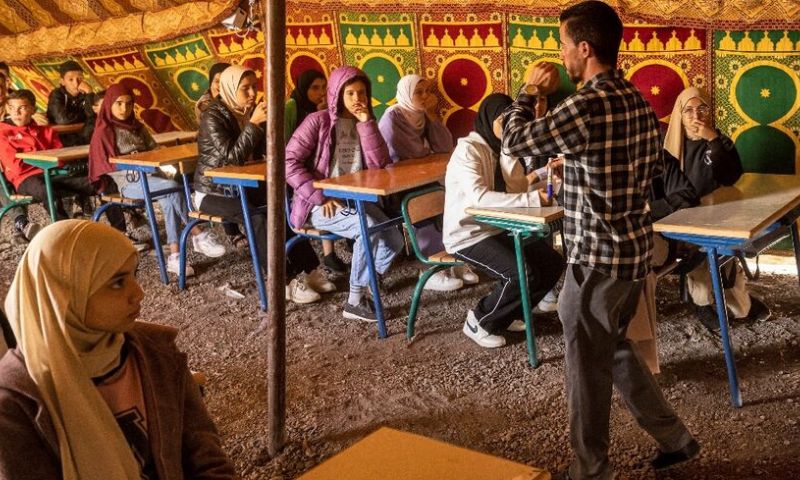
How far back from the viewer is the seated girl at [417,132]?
514 centimetres

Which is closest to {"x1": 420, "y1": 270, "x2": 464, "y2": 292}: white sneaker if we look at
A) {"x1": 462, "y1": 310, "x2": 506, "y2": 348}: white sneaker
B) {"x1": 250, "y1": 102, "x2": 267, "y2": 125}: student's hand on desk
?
{"x1": 462, "y1": 310, "x2": 506, "y2": 348}: white sneaker

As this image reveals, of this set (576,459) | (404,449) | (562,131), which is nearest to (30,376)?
(404,449)

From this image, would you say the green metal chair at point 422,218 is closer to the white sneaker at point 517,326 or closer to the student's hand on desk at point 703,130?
the white sneaker at point 517,326

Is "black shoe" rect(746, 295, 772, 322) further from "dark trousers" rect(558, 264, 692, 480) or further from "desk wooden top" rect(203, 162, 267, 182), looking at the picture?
"desk wooden top" rect(203, 162, 267, 182)

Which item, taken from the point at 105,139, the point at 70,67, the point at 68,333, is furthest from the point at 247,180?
the point at 70,67

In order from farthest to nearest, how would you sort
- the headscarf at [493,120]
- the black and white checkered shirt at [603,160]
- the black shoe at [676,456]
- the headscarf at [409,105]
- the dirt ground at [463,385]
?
1. the headscarf at [409,105]
2. the headscarf at [493,120]
3. the dirt ground at [463,385]
4. the black shoe at [676,456]
5. the black and white checkered shirt at [603,160]

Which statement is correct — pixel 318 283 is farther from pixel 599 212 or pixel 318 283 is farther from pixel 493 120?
pixel 599 212

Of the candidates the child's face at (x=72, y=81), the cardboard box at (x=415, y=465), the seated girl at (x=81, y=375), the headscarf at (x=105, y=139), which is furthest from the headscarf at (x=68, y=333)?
the child's face at (x=72, y=81)

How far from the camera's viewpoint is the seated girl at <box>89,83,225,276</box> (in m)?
5.70

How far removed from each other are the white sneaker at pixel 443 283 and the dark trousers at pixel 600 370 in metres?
2.27

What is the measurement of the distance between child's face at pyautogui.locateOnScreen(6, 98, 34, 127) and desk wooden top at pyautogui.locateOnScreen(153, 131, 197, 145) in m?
0.98

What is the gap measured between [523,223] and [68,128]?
4852mm

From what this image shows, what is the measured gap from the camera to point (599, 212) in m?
2.58

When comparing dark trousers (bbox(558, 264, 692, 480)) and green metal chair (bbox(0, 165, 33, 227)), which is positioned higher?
green metal chair (bbox(0, 165, 33, 227))
